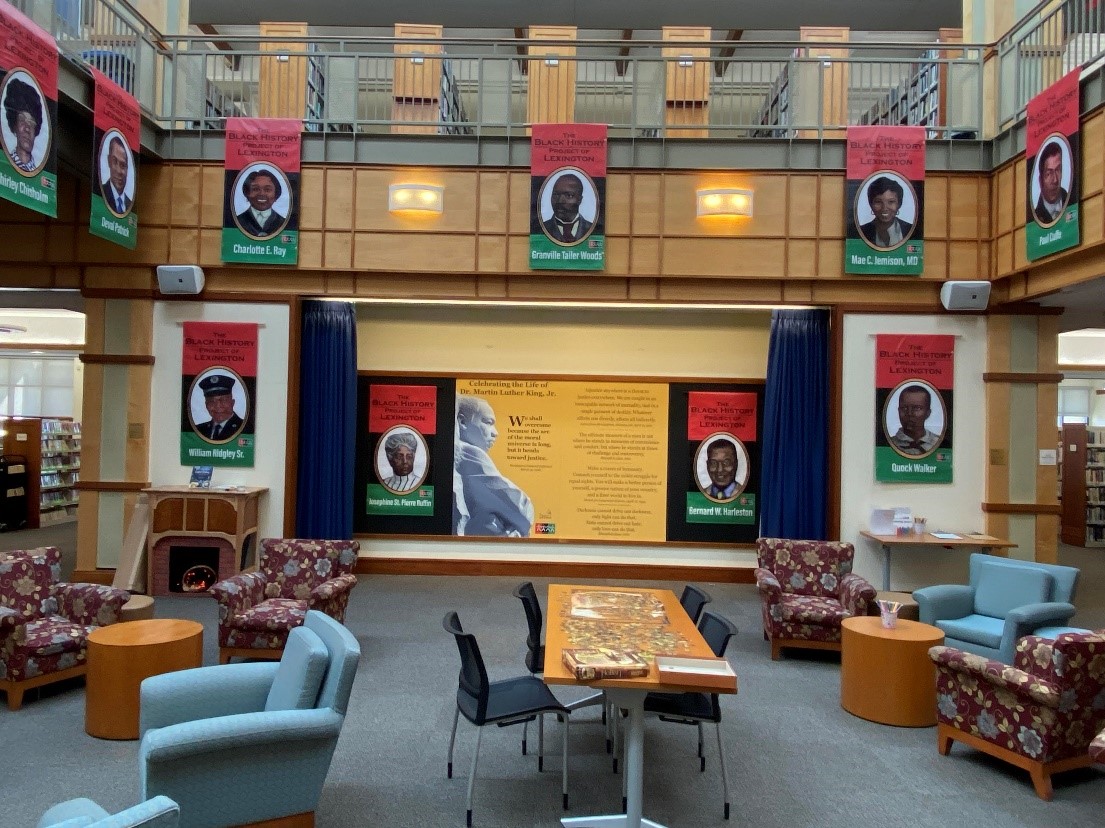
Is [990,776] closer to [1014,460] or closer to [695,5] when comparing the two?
[1014,460]

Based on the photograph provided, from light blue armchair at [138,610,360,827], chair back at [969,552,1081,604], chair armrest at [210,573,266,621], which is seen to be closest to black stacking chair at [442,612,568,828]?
light blue armchair at [138,610,360,827]

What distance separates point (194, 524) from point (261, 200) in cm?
320

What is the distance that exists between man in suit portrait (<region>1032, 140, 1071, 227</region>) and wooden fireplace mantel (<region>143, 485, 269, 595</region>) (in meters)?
7.44

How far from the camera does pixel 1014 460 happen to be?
7766 mm

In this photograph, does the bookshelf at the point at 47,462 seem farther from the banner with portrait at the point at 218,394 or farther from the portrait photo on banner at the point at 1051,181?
the portrait photo on banner at the point at 1051,181

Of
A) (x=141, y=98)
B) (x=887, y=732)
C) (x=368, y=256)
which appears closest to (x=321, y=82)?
(x=141, y=98)

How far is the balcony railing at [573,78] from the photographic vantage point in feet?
23.2

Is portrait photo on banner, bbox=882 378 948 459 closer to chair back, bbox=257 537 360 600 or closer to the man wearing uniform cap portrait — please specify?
chair back, bbox=257 537 360 600

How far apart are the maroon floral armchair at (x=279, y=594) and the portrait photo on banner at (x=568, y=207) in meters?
3.56

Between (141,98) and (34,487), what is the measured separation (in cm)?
676

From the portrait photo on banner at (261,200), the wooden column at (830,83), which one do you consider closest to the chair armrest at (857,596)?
the wooden column at (830,83)

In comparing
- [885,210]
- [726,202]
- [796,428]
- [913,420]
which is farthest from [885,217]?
[796,428]

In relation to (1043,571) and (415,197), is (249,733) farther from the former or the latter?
(415,197)

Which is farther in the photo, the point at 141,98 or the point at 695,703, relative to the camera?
the point at 141,98
